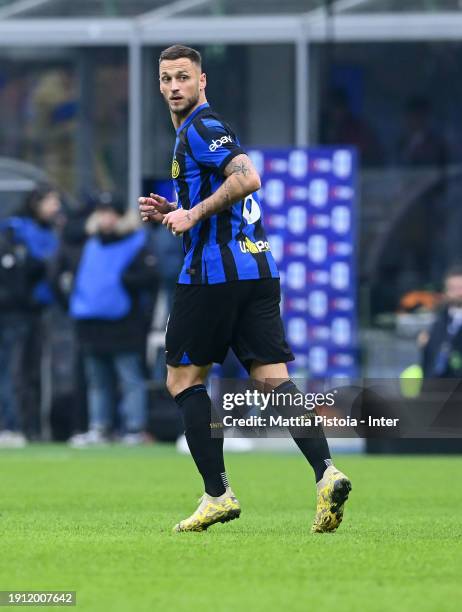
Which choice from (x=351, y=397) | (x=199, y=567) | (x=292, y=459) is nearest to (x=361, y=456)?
(x=292, y=459)

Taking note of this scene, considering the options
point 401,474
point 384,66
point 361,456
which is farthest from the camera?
point 384,66

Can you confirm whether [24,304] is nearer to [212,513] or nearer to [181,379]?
[181,379]

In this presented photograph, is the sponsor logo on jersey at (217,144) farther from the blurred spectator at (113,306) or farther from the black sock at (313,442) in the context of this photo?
the blurred spectator at (113,306)

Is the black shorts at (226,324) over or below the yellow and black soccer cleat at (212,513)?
over

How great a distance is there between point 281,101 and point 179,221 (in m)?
11.9

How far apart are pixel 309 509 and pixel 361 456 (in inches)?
222

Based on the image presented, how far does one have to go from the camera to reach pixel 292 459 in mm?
14977

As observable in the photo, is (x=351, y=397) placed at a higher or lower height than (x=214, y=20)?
lower

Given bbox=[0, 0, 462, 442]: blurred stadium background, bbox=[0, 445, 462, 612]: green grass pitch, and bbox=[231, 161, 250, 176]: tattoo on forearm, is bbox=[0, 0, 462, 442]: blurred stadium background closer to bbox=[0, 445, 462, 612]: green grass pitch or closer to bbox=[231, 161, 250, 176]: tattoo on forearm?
bbox=[0, 445, 462, 612]: green grass pitch

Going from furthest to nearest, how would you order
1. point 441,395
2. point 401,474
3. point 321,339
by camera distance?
point 321,339, point 441,395, point 401,474

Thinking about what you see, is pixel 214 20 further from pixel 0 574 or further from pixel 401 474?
pixel 0 574

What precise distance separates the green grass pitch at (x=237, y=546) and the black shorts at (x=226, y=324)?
2.48 ft

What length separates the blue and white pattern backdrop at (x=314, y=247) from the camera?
16.5 meters

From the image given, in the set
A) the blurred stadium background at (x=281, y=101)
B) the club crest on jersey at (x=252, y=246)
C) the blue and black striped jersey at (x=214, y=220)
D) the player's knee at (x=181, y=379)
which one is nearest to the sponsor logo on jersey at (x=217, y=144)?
the blue and black striped jersey at (x=214, y=220)
